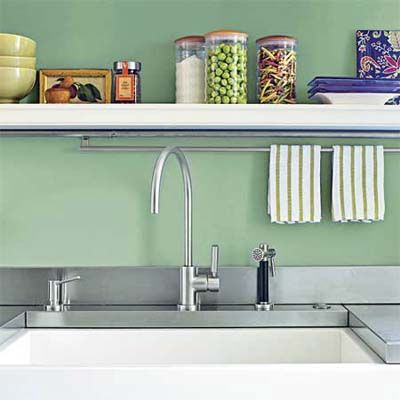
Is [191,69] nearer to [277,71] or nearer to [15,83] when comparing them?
[277,71]

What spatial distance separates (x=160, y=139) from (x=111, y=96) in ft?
0.62

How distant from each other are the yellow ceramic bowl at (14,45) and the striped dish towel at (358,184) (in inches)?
36.0

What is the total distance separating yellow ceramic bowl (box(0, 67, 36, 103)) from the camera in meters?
2.11

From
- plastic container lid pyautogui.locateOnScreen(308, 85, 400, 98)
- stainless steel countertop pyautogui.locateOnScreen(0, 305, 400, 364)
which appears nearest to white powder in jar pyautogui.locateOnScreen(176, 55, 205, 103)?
plastic container lid pyautogui.locateOnScreen(308, 85, 400, 98)

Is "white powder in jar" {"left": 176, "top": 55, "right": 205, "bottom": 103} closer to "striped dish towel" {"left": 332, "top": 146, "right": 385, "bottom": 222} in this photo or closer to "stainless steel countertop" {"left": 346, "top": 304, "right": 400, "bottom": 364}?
"striped dish towel" {"left": 332, "top": 146, "right": 385, "bottom": 222}

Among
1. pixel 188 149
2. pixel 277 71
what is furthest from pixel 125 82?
pixel 277 71

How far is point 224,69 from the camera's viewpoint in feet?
6.98

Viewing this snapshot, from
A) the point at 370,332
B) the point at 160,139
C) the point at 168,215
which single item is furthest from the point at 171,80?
the point at 370,332

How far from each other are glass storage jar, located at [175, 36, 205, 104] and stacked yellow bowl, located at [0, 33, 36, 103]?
1.35 ft

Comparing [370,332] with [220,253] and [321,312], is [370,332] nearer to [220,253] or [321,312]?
[321,312]

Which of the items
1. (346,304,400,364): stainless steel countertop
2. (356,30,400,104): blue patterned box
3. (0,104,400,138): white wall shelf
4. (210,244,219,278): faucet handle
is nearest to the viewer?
(346,304,400,364): stainless steel countertop

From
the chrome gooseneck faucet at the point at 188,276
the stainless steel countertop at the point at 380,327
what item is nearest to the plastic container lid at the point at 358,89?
the chrome gooseneck faucet at the point at 188,276

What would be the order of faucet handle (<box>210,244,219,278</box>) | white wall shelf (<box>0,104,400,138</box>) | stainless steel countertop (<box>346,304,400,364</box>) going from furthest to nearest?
faucet handle (<box>210,244,219,278</box>), white wall shelf (<box>0,104,400,138</box>), stainless steel countertop (<box>346,304,400,364</box>)

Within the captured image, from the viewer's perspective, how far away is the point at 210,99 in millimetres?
2125
